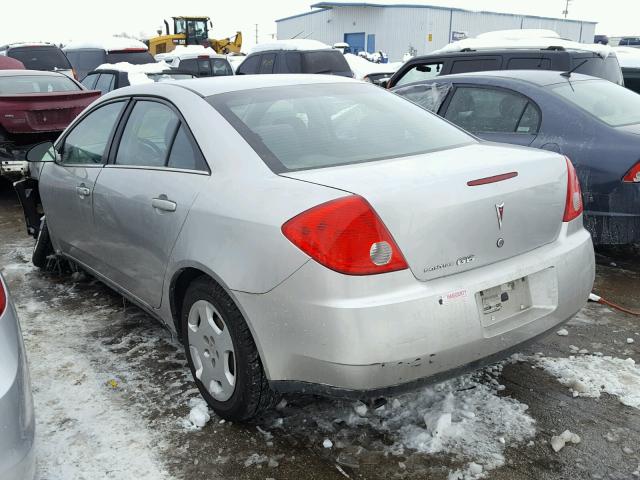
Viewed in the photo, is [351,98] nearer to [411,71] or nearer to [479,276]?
[479,276]

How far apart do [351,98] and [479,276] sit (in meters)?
1.37

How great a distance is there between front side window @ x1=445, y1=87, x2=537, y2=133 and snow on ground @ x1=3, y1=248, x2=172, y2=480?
3399 millimetres

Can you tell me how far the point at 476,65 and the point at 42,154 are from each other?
17.8 ft

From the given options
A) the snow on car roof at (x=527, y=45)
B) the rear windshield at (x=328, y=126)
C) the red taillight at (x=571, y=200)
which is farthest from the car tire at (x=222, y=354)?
the snow on car roof at (x=527, y=45)

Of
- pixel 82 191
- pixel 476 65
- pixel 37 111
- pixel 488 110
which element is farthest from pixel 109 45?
pixel 82 191

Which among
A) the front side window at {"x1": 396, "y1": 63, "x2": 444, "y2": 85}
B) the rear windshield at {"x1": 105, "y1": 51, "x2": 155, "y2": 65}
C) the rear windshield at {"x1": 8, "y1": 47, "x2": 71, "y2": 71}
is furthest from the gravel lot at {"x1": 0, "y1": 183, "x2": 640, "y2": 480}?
the rear windshield at {"x1": 105, "y1": 51, "x2": 155, "y2": 65}

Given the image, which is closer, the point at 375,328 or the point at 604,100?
the point at 375,328

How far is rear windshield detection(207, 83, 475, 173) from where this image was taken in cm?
276

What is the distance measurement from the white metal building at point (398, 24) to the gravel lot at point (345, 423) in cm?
3926

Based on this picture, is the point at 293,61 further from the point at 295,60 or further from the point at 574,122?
the point at 574,122

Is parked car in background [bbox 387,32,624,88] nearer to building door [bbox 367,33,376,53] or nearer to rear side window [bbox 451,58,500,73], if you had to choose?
rear side window [bbox 451,58,500,73]

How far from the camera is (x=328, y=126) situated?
302 cm

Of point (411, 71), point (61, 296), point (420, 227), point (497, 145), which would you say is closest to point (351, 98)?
point (497, 145)

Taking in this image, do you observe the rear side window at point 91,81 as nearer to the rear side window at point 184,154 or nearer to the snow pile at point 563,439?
the rear side window at point 184,154
